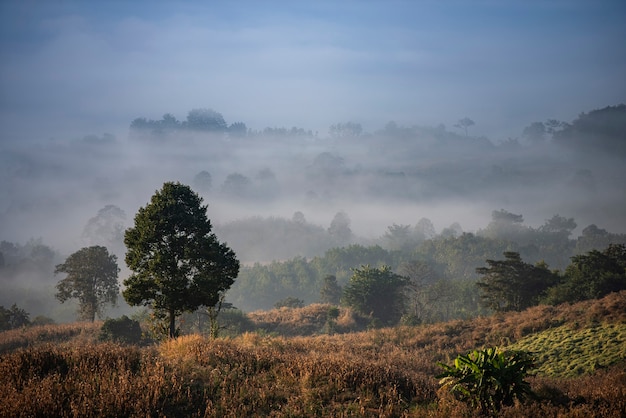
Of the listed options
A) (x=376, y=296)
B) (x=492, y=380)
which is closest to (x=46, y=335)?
(x=376, y=296)

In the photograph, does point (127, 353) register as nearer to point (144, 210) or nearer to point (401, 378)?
point (401, 378)

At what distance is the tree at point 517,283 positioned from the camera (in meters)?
43.8

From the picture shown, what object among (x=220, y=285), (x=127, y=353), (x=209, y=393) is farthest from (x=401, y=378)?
(x=220, y=285)

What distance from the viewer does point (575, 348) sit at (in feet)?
81.1

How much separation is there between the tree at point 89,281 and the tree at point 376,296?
3210 centimetres

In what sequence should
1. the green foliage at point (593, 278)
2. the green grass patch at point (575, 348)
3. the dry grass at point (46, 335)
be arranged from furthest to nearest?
1. the green foliage at point (593, 278)
2. the dry grass at point (46, 335)
3. the green grass patch at point (575, 348)

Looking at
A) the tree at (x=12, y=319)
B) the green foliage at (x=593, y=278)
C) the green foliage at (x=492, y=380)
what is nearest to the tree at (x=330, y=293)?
the green foliage at (x=593, y=278)

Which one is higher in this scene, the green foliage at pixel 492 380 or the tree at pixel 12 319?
the green foliage at pixel 492 380

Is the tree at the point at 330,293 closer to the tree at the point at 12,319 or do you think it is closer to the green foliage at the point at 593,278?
the green foliage at the point at 593,278

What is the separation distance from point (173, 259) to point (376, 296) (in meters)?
38.7

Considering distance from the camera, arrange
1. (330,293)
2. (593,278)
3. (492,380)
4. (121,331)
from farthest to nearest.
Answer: (330,293) → (593,278) → (121,331) → (492,380)

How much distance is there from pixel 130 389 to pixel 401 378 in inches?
301

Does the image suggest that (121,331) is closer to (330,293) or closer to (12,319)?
(12,319)

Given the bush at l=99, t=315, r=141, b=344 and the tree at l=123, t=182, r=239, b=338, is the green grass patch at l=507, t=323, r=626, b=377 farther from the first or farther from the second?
the bush at l=99, t=315, r=141, b=344
